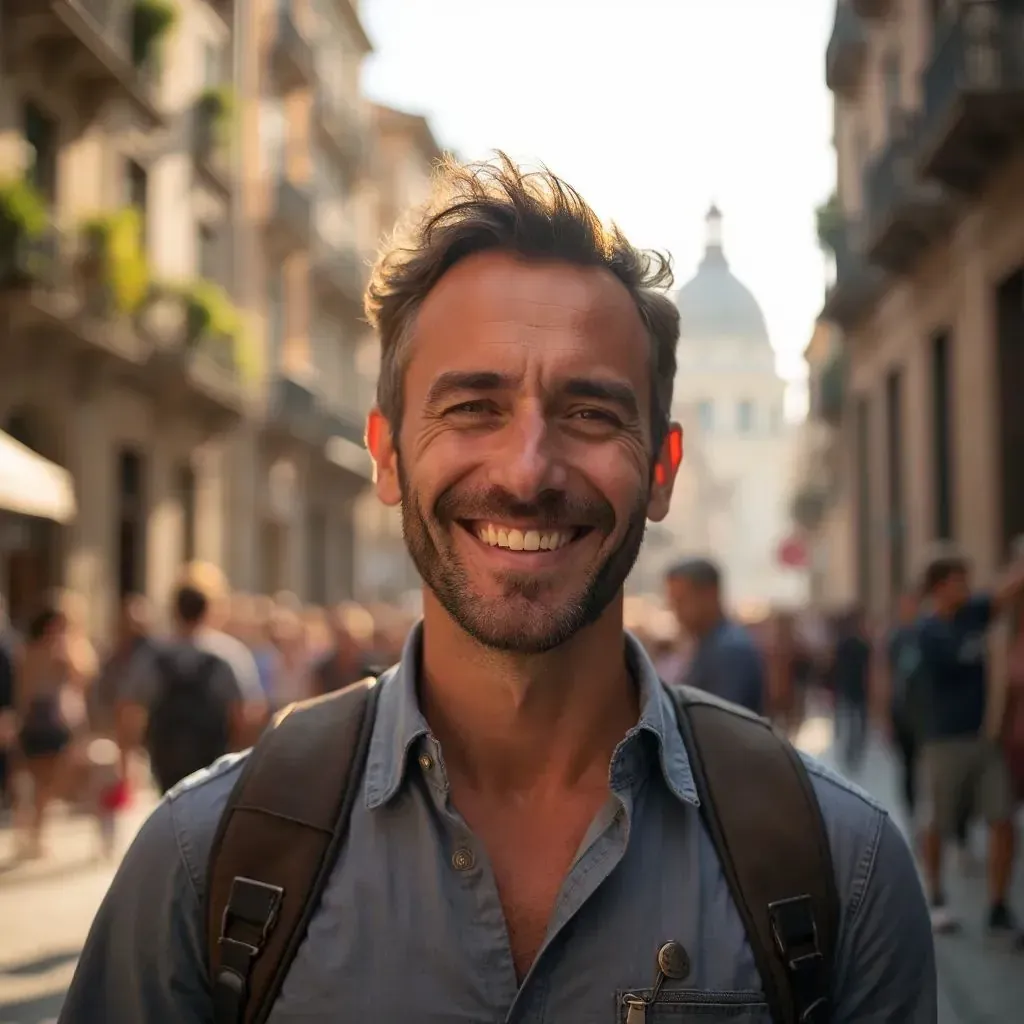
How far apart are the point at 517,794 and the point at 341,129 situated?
3409cm

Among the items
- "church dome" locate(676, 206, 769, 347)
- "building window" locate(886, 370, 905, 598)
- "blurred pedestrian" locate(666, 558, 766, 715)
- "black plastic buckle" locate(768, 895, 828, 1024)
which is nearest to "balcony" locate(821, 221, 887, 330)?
"building window" locate(886, 370, 905, 598)

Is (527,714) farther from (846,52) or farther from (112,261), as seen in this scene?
(846,52)

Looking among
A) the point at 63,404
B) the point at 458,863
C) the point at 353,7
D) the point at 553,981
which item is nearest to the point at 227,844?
the point at 458,863

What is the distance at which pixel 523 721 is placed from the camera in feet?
8.20

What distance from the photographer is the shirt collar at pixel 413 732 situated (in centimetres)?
236

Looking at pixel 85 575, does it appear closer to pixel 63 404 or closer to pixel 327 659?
pixel 63 404

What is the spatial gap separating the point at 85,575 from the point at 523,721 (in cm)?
1790

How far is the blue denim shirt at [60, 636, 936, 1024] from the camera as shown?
2.21m

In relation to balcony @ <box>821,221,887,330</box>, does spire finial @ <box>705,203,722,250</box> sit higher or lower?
higher

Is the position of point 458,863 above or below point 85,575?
below

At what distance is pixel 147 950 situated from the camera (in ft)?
7.41

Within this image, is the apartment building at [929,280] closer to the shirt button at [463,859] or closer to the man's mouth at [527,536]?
the man's mouth at [527,536]

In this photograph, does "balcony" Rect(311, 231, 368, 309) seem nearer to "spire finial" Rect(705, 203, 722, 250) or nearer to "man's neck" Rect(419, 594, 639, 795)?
"man's neck" Rect(419, 594, 639, 795)

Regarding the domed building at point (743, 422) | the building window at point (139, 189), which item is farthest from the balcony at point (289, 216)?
the domed building at point (743, 422)
